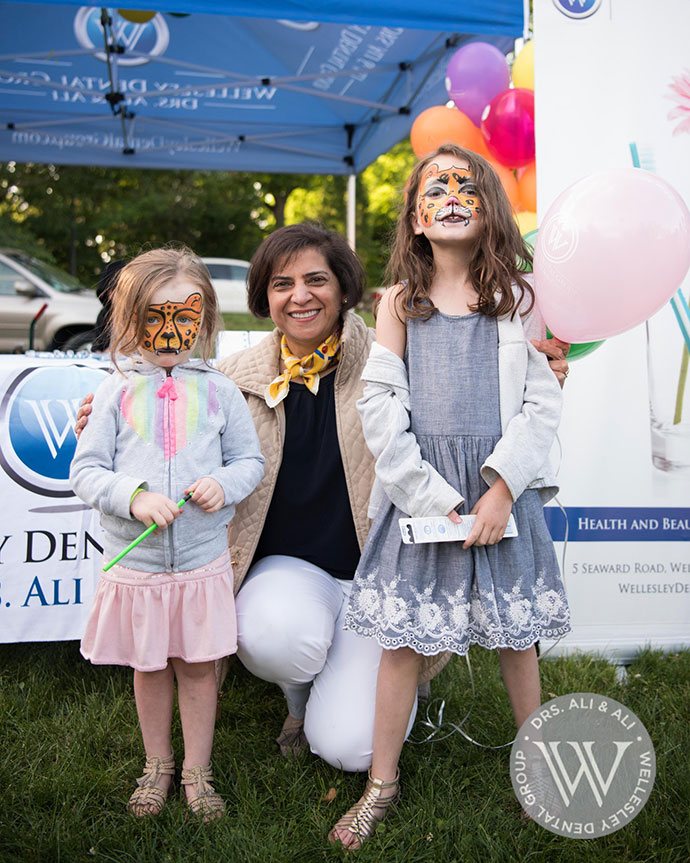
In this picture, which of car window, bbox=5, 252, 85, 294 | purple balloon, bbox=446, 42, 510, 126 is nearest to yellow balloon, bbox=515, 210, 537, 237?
purple balloon, bbox=446, 42, 510, 126

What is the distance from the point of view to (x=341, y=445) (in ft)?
7.64

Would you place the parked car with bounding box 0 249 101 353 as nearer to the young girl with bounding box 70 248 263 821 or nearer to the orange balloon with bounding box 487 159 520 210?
the orange balloon with bounding box 487 159 520 210

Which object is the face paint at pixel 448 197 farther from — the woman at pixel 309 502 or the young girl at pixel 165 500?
the young girl at pixel 165 500

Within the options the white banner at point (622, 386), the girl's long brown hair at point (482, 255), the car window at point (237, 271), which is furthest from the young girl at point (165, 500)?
the car window at point (237, 271)

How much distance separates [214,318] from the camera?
2191 millimetres

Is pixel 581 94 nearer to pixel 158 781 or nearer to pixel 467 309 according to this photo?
pixel 467 309

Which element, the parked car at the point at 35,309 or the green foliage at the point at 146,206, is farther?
the green foliage at the point at 146,206

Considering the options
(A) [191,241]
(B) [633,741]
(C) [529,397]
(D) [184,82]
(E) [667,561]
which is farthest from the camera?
(A) [191,241]

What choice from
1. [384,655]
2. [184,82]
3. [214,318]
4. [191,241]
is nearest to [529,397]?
[384,655]

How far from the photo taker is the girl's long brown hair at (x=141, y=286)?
6.49 feet

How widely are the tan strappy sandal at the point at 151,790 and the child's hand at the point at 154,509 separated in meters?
0.66

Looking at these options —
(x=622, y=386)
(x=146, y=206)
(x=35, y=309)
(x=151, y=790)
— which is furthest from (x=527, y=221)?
(x=146, y=206)

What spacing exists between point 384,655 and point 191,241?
19801mm

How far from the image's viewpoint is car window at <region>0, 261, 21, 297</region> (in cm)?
855
